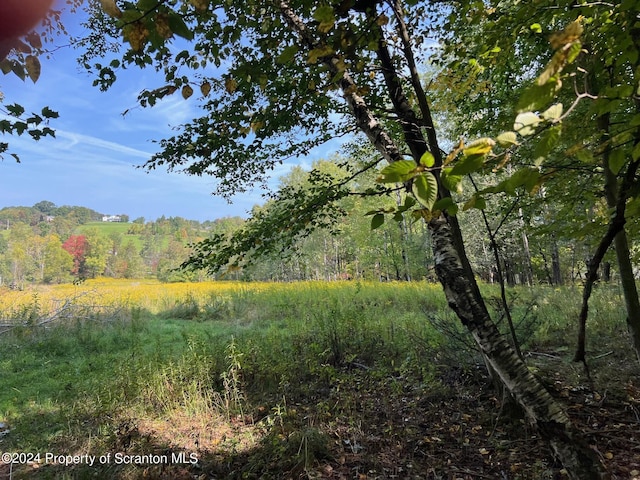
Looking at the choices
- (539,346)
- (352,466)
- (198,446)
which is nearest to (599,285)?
(539,346)

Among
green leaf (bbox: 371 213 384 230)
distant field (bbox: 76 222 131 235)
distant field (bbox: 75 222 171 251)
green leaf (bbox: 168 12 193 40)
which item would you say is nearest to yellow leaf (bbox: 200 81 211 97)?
green leaf (bbox: 168 12 193 40)

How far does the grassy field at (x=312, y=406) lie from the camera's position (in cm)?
262

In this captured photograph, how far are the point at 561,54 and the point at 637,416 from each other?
361 cm

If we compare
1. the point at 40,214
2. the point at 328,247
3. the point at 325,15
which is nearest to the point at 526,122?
the point at 325,15

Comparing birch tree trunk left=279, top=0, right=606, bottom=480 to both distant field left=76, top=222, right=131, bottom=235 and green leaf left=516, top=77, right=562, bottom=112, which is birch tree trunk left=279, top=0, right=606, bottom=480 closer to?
green leaf left=516, top=77, right=562, bottom=112

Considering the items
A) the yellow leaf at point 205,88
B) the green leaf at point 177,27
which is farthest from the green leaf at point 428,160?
Answer: the yellow leaf at point 205,88

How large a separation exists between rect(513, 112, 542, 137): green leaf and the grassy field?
259cm

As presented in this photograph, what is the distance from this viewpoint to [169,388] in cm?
377

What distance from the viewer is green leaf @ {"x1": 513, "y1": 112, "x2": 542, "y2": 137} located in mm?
603

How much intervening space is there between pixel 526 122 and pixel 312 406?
3675 mm

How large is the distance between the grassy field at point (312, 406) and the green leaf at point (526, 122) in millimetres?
2589

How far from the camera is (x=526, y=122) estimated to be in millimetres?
604

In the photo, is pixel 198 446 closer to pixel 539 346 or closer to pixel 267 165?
pixel 267 165

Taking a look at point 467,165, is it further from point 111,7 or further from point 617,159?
point 111,7
